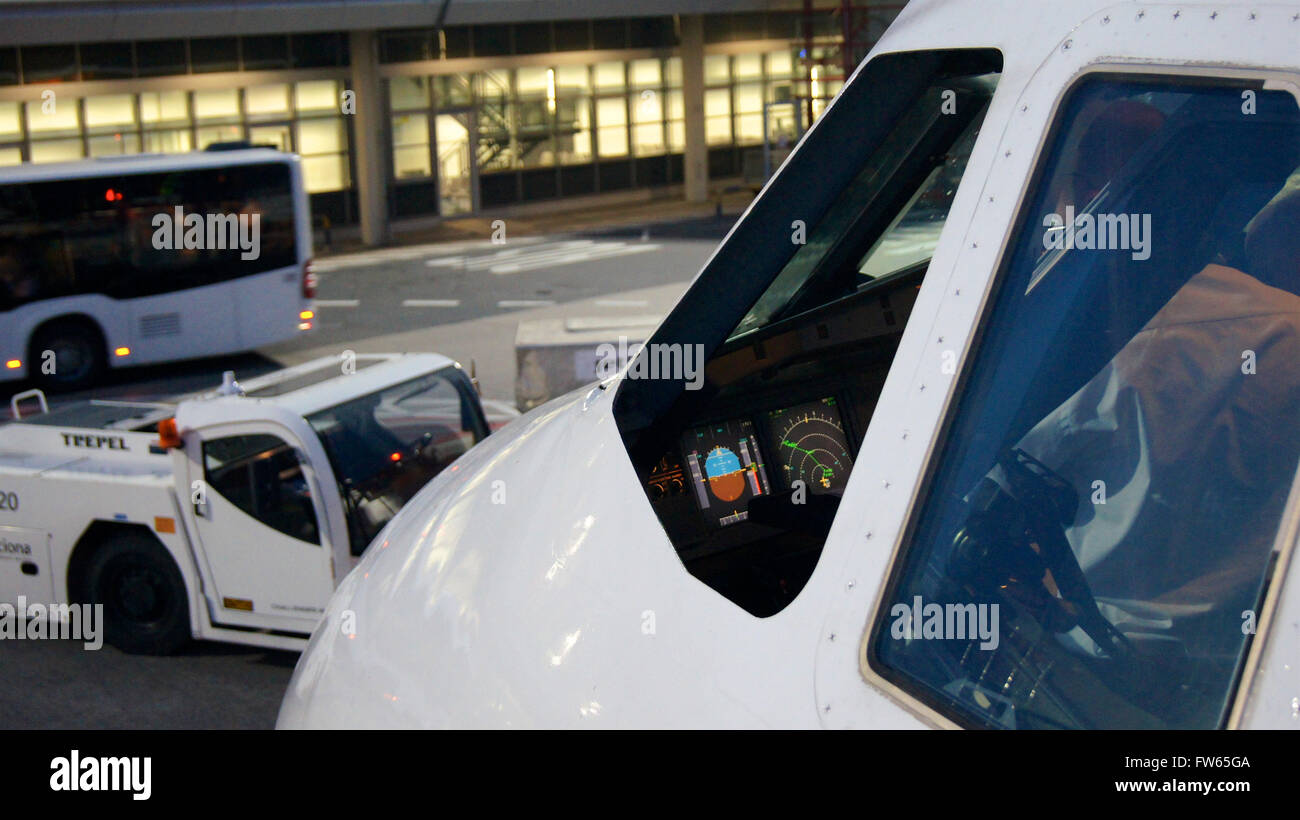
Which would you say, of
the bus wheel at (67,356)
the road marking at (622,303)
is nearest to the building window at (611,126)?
the road marking at (622,303)

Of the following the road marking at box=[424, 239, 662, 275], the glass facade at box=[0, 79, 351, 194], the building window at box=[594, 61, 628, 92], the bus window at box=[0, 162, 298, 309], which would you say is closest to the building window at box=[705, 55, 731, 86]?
the building window at box=[594, 61, 628, 92]

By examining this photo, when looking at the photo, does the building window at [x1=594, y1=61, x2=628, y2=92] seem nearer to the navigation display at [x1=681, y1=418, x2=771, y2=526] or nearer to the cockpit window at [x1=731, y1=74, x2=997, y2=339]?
the cockpit window at [x1=731, y1=74, x2=997, y2=339]

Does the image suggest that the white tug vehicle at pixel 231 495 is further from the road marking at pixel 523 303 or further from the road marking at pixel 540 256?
the road marking at pixel 540 256

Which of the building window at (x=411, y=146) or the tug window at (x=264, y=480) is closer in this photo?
the tug window at (x=264, y=480)

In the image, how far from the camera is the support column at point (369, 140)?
2991cm

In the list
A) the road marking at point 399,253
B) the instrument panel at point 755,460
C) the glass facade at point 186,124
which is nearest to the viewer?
the instrument panel at point 755,460

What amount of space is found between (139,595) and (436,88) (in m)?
24.2

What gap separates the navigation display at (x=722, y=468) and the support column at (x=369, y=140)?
27626 mm

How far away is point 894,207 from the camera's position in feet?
11.5

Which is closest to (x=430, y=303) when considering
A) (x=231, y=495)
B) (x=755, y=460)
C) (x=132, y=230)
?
(x=132, y=230)

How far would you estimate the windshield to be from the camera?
27.2 feet

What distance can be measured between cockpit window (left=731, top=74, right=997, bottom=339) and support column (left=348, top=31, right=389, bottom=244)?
2734 centimetres
